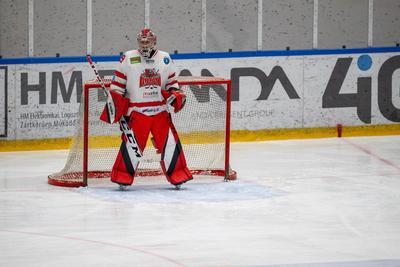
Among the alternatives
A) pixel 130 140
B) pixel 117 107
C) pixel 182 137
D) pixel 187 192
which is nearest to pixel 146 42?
pixel 117 107

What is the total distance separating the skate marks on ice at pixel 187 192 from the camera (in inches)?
360

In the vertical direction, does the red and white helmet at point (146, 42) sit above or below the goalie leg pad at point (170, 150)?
above

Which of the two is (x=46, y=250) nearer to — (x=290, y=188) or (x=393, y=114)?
(x=290, y=188)

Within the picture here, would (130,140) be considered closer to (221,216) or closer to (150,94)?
(150,94)

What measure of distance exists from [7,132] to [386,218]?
459 cm

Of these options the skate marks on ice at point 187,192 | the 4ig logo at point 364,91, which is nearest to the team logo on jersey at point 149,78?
the skate marks on ice at point 187,192

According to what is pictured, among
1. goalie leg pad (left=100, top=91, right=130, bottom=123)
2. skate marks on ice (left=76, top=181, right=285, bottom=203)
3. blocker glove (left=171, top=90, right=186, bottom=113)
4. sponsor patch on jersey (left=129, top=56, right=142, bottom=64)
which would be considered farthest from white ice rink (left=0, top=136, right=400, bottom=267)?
sponsor patch on jersey (left=129, top=56, right=142, bottom=64)

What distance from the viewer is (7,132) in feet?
38.3

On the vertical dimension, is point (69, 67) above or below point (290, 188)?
Result: above

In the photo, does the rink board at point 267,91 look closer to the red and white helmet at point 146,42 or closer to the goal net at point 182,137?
the goal net at point 182,137

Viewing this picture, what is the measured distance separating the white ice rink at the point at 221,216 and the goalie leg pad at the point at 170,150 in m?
0.14

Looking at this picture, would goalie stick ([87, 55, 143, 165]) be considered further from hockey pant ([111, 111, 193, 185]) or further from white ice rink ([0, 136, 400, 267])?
white ice rink ([0, 136, 400, 267])

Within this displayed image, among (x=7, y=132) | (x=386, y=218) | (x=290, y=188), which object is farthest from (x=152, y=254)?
(x=7, y=132)

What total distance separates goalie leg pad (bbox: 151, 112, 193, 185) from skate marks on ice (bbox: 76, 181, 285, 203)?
0.13 meters
